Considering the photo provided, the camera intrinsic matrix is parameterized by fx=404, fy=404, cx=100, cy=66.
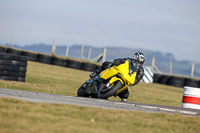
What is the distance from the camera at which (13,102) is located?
314 inches

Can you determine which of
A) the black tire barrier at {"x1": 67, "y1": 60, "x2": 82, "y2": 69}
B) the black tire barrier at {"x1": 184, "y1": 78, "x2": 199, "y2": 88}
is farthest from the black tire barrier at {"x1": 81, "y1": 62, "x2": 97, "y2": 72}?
the black tire barrier at {"x1": 184, "y1": 78, "x2": 199, "y2": 88}

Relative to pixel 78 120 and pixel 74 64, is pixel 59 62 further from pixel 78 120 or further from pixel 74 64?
pixel 78 120

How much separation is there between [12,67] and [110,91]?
22.2 ft

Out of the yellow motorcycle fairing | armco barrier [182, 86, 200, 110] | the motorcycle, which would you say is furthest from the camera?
armco barrier [182, 86, 200, 110]

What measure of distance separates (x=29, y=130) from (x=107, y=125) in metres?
1.67

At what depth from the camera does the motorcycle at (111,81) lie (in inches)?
470

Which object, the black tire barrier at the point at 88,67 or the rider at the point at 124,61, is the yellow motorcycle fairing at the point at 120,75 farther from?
the black tire barrier at the point at 88,67

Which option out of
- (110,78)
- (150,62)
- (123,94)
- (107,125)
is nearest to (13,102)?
(107,125)

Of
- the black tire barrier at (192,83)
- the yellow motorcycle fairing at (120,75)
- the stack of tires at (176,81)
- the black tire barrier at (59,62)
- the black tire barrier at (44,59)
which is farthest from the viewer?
the black tire barrier at (44,59)

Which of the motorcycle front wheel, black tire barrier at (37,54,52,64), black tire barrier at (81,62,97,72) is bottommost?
the motorcycle front wheel

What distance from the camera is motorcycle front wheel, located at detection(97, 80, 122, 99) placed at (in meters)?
11.8

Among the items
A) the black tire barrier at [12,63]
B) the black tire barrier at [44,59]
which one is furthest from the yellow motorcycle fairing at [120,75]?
the black tire barrier at [44,59]

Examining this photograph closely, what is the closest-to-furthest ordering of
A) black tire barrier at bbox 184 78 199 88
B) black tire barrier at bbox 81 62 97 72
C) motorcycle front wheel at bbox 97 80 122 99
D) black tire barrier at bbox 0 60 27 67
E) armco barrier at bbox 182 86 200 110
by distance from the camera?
1. motorcycle front wheel at bbox 97 80 122 99
2. armco barrier at bbox 182 86 200 110
3. black tire barrier at bbox 0 60 27 67
4. black tire barrier at bbox 184 78 199 88
5. black tire barrier at bbox 81 62 97 72

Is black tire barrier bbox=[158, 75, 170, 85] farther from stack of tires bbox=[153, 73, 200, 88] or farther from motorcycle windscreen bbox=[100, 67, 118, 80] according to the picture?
motorcycle windscreen bbox=[100, 67, 118, 80]
